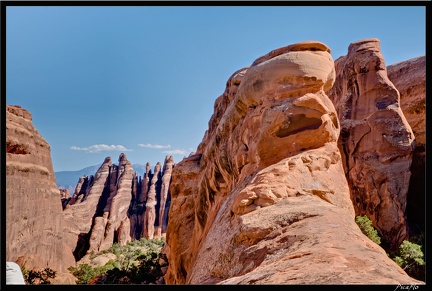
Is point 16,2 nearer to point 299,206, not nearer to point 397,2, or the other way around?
point 299,206

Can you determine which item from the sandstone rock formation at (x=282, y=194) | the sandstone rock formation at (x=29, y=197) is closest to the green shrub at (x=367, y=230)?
the sandstone rock formation at (x=282, y=194)

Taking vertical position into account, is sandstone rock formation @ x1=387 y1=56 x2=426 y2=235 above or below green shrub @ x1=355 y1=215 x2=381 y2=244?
above

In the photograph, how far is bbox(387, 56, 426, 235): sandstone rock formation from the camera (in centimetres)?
1517

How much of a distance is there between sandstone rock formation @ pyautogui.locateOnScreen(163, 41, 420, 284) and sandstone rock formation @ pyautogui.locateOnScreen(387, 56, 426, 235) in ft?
29.4

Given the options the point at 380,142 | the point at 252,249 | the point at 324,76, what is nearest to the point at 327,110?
the point at 324,76

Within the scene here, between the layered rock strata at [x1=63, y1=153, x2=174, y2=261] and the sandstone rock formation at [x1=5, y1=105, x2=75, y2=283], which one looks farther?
the layered rock strata at [x1=63, y1=153, x2=174, y2=261]

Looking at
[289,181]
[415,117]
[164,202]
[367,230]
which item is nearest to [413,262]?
[367,230]

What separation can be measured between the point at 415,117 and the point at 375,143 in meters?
5.15

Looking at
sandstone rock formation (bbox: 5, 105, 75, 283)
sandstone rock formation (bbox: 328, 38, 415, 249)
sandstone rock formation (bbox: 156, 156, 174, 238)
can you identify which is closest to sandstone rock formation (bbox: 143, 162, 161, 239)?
sandstone rock formation (bbox: 156, 156, 174, 238)

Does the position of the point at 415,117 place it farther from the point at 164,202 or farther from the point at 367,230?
the point at 164,202

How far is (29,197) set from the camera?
1309 centimetres

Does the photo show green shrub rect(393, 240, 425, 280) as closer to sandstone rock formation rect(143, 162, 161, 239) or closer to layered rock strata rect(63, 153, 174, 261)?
layered rock strata rect(63, 153, 174, 261)

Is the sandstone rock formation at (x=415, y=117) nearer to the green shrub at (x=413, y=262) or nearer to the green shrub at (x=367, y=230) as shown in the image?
the green shrub at (x=413, y=262)

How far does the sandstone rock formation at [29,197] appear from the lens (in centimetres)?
1153
